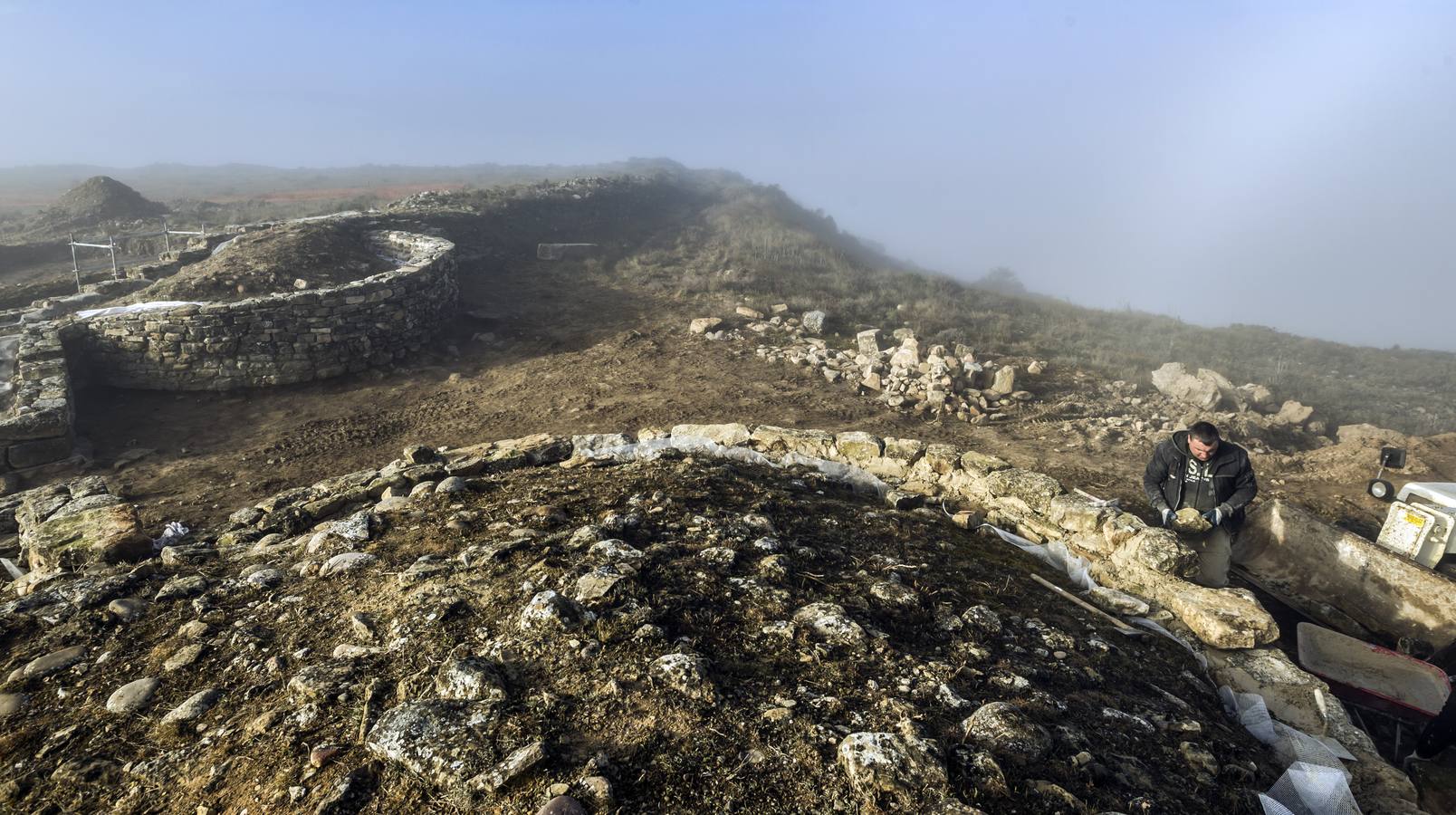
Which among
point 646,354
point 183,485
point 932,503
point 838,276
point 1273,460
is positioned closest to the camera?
point 932,503

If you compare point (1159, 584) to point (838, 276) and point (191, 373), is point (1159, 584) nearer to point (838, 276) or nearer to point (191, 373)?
point (191, 373)

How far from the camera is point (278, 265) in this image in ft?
38.5

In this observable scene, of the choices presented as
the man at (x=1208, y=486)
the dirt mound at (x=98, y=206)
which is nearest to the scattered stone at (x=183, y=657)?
the man at (x=1208, y=486)

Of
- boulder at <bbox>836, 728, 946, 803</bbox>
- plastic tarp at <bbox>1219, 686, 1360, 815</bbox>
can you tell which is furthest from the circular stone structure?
plastic tarp at <bbox>1219, 686, 1360, 815</bbox>

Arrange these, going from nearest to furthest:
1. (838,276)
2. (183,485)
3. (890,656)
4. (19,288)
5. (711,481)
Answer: (890,656)
(711,481)
(183,485)
(19,288)
(838,276)

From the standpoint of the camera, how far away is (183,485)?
7441 mm

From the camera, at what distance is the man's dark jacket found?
532 centimetres

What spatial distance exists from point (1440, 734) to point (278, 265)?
15.1m

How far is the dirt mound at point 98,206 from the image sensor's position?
22.6 m

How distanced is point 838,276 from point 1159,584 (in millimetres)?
15032

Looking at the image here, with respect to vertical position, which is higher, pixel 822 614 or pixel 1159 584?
pixel 822 614

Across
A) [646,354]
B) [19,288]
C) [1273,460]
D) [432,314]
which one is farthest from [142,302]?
[1273,460]

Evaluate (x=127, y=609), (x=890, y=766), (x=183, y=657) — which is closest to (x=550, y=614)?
(x=890, y=766)

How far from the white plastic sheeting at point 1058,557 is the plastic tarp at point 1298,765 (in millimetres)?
1063
